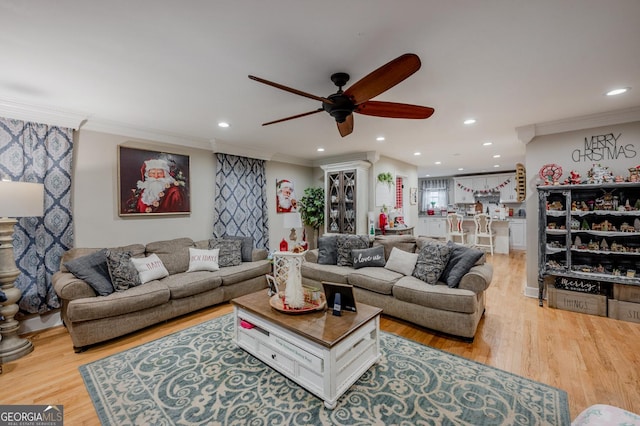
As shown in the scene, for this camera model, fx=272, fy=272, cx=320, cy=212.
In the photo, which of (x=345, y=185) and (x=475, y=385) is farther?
(x=345, y=185)

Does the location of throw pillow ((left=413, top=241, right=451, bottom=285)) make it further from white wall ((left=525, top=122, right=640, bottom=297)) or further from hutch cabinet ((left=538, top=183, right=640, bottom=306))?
white wall ((left=525, top=122, right=640, bottom=297))

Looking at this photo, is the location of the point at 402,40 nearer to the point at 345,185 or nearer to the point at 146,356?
the point at 146,356

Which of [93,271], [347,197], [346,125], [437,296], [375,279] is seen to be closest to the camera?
[346,125]

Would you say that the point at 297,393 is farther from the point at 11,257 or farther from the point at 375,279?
the point at 11,257

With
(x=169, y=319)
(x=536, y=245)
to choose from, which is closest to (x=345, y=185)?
(x=536, y=245)

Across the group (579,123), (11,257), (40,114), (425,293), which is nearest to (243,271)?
(11,257)

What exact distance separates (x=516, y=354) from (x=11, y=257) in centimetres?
481

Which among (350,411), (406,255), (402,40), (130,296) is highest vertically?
(402,40)

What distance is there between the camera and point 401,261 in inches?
137

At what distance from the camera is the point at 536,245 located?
379 centimetres

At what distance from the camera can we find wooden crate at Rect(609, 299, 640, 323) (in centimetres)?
305

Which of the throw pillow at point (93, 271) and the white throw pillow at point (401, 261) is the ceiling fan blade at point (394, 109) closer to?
the white throw pillow at point (401, 261)

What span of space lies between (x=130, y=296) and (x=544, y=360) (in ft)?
12.9

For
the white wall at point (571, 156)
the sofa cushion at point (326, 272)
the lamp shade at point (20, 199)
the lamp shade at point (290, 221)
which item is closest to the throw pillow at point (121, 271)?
the lamp shade at point (20, 199)
